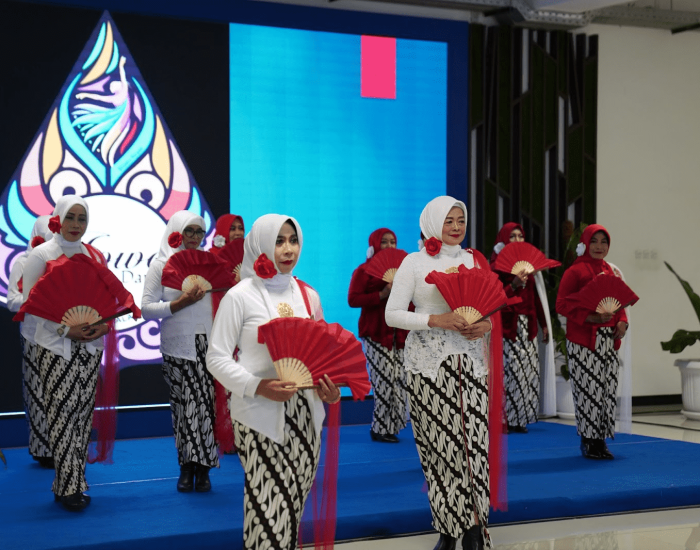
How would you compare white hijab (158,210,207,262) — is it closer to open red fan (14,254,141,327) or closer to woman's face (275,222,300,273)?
open red fan (14,254,141,327)

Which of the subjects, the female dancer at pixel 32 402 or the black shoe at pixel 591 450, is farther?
the black shoe at pixel 591 450

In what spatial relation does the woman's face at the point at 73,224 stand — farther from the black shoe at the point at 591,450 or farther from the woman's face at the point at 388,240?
the black shoe at the point at 591,450

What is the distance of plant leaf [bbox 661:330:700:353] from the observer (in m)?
8.59

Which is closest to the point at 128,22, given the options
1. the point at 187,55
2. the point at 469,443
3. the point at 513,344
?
the point at 187,55

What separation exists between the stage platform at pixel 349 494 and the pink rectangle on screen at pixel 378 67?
3234 mm

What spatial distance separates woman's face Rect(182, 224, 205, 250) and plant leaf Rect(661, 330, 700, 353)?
5274 millimetres

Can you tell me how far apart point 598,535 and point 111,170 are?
465 cm

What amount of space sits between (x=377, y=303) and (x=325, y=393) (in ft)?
12.8

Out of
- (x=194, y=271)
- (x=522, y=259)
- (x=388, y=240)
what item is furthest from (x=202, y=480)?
(x=522, y=259)

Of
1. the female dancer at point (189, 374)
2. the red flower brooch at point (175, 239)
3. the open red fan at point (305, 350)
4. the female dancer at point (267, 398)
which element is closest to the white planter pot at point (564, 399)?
the female dancer at point (189, 374)

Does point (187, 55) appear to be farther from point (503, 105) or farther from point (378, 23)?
point (503, 105)

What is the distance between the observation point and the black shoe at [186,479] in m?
4.91

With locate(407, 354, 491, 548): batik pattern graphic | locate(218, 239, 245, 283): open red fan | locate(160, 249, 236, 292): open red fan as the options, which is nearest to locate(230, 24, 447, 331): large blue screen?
locate(218, 239, 245, 283): open red fan

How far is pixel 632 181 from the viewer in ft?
31.2
